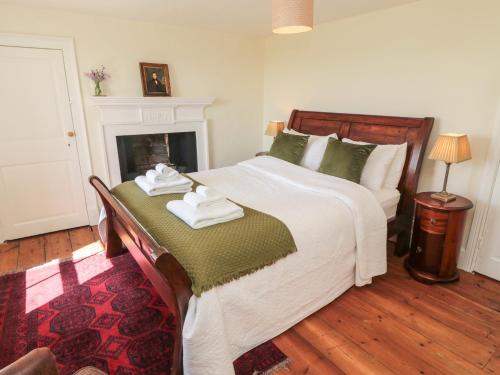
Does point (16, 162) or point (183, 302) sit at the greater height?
point (16, 162)

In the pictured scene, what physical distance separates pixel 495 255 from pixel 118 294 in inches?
123

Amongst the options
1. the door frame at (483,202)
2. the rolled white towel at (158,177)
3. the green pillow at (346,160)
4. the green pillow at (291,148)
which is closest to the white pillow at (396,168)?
the green pillow at (346,160)

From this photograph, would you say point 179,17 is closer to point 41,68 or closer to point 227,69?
point 227,69

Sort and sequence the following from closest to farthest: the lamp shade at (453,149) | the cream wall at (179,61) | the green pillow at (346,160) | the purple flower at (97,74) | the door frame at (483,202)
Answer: the lamp shade at (453,149) < the door frame at (483,202) < the green pillow at (346,160) < the cream wall at (179,61) < the purple flower at (97,74)

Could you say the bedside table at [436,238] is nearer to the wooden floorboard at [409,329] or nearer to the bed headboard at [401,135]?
the wooden floorboard at [409,329]

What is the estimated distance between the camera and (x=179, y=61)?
3867 mm

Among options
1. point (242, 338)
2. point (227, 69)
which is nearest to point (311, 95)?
point (227, 69)

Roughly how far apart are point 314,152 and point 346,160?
1.84ft

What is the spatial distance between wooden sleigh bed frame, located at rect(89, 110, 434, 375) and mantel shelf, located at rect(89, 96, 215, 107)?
1.29 meters

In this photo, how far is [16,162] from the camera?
316 cm

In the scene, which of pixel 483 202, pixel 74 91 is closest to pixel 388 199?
pixel 483 202

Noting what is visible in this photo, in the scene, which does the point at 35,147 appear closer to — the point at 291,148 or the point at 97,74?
the point at 97,74

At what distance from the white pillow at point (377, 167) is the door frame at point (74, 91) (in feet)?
10.0

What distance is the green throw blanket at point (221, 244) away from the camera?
60.9 inches
